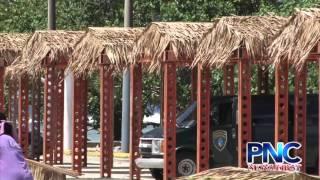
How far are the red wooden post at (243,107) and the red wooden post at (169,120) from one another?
1422mm

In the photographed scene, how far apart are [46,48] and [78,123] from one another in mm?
1924

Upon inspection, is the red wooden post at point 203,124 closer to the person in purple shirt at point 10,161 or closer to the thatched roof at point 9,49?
the thatched roof at point 9,49

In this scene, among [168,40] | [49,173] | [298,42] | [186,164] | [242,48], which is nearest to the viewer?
[49,173]

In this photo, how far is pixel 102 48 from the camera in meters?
18.0

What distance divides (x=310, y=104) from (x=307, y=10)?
12.1 feet

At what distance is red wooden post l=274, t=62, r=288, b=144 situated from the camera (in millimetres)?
14977

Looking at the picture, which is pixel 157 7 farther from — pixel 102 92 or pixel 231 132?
pixel 231 132

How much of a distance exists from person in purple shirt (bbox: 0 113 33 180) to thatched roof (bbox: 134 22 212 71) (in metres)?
8.34

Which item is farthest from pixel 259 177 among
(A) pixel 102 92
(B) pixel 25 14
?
(B) pixel 25 14

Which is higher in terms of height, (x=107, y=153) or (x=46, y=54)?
(x=46, y=54)

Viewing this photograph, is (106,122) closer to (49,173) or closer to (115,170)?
(115,170)

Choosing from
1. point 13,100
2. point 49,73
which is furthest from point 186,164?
point 13,100

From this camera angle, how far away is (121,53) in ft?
58.4

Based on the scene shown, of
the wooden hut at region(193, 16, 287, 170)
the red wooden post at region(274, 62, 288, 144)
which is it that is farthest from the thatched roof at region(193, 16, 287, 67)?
the red wooden post at region(274, 62, 288, 144)
